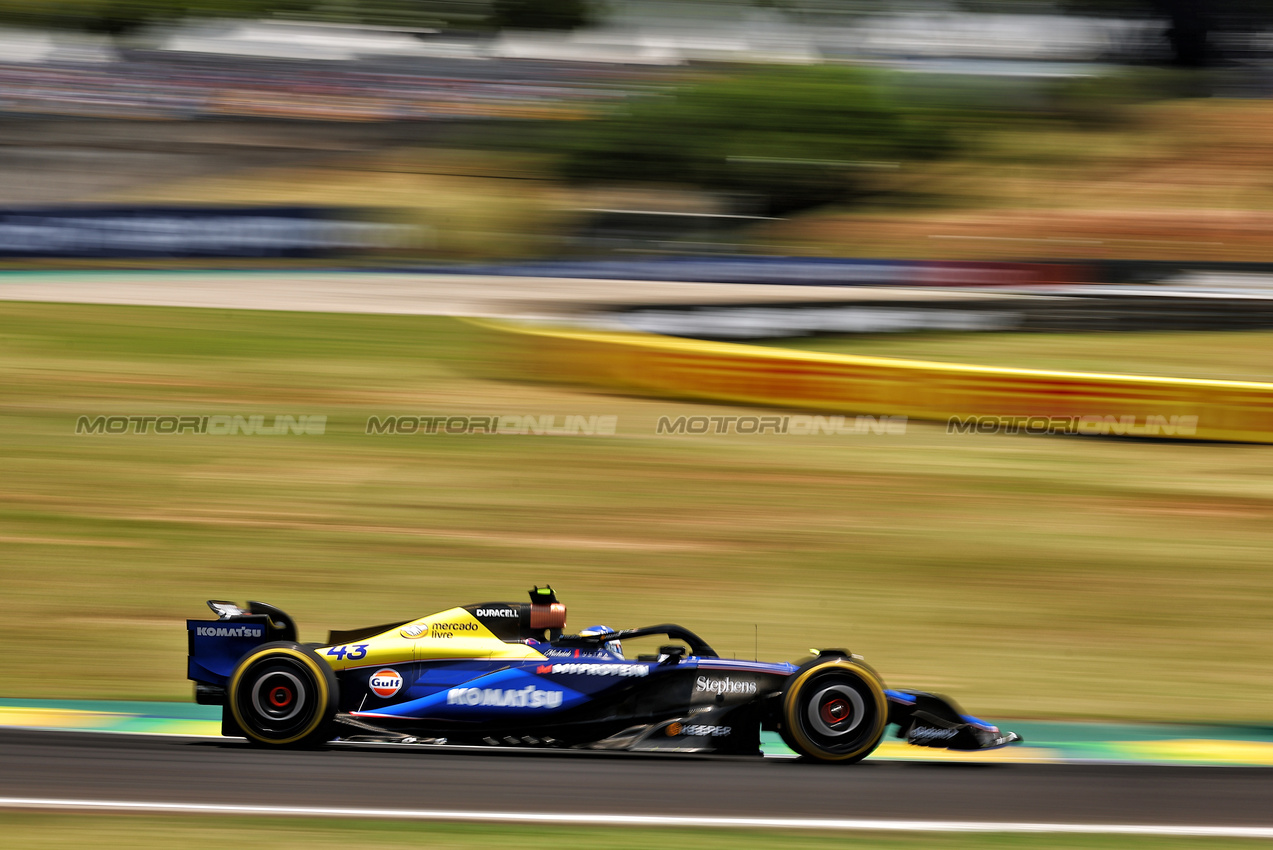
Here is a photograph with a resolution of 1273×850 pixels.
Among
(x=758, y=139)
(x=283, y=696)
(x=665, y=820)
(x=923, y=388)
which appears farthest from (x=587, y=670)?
(x=758, y=139)

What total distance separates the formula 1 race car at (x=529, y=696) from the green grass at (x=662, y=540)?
1193 mm

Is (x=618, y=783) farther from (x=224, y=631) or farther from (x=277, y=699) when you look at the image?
(x=224, y=631)

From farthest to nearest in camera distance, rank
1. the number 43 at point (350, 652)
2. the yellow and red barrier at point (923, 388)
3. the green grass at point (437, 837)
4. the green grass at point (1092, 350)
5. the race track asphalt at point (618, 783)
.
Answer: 1. the green grass at point (1092, 350)
2. the yellow and red barrier at point (923, 388)
3. the number 43 at point (350, 652)
4. the race track asphalt at point (618, 783)
5. the green grass at point (437, 837)

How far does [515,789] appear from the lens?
170 inches

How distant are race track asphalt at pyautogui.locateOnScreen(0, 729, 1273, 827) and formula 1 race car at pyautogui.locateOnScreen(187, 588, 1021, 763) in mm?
90

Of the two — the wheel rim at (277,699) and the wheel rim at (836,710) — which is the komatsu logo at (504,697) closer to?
the wheel rim at (277,699)

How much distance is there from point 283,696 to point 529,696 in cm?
80

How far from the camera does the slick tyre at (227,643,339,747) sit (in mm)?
4488

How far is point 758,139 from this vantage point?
86.7 feet

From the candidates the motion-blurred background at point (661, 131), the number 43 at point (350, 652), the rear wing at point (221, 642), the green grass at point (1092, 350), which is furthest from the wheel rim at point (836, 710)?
the motion-blurred background at point (661, 131)

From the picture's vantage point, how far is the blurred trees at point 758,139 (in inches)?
1041

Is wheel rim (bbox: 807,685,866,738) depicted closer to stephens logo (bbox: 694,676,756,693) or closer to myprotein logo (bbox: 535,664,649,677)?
stephens logo (bbox: 694,676,756,693)

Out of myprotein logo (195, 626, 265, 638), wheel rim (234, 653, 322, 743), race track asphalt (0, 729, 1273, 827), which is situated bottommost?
race track asphalt (0, 729, 1273, 827)

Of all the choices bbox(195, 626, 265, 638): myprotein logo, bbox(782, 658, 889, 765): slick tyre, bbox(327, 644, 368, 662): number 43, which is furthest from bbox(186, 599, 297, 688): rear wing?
bbox(782, 658, 889, 765): slick tyre
